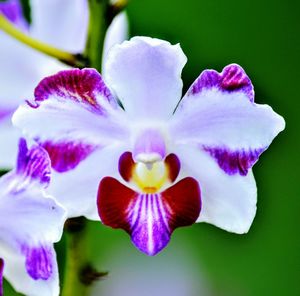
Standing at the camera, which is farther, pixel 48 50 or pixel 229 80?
pixel 48 50

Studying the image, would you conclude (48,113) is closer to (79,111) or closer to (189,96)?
(79,111)

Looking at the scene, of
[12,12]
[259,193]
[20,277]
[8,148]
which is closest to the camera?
[20,277]

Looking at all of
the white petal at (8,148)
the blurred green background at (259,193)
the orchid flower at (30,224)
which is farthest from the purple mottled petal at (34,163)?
the blurred green background at (259,193)

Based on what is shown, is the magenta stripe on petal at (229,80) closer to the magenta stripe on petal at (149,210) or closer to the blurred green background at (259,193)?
the magenta stripe on petal at (149,210)

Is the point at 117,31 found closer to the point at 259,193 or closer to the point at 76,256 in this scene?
the point at 76,256

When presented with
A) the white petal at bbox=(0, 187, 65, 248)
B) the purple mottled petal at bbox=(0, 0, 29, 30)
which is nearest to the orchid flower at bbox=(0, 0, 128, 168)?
the purple mottled petal at bbox=(0, 0, 29, 30)

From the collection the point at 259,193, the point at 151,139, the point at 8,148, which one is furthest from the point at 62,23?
the point at 259,193

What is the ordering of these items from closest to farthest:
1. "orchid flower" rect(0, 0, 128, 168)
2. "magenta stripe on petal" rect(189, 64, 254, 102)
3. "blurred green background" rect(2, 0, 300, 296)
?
"magenta stripe on petal" rect(189, 64, 254, 102) → "orchid flower" rect(0, 0, 128, 168) → "blurred green background" rect(2, 0, 300, 296)

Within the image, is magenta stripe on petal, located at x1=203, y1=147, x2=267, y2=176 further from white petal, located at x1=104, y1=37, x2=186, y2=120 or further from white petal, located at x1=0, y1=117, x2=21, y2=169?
white petal, located at x1=0, y1=117, x2=21, y2=169
